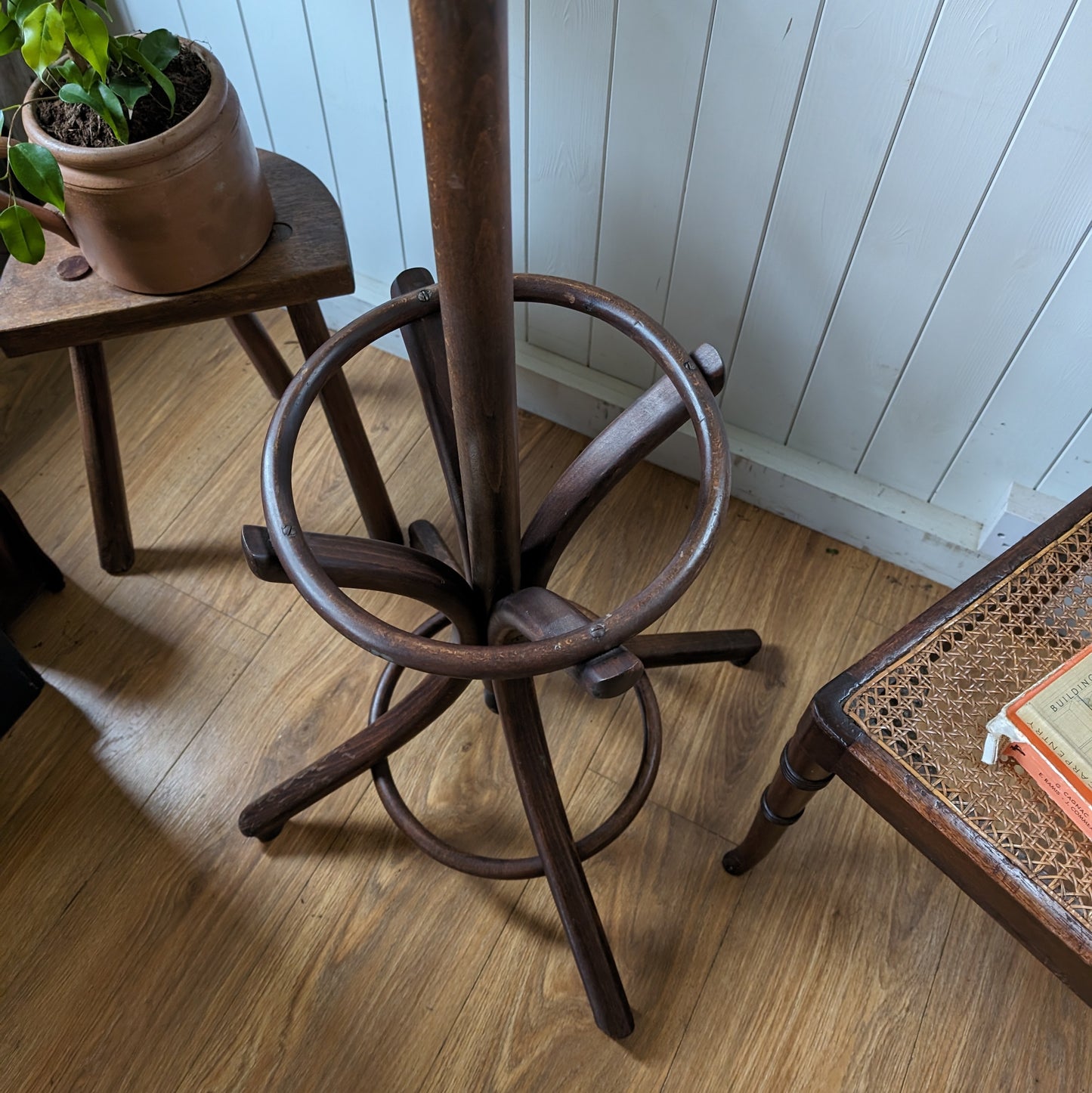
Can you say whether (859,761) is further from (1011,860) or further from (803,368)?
(803,368)

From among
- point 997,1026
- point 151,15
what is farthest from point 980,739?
point 151,15

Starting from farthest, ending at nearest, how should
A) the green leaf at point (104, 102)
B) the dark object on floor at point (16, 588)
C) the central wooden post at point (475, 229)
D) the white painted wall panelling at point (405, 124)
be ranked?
the dark object on floor at point (16, 588)
the white painted wall panelling at point (405, 124)
the green leaf at point (104, 102)
the central wooden post at point (475, 229)

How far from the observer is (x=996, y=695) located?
86 centimetres

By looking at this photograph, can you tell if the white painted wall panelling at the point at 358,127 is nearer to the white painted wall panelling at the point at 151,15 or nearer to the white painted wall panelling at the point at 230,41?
the white painted wall panelling at the point at 230,41

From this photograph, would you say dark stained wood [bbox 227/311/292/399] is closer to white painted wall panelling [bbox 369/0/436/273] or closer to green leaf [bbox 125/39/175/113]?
white painted wall panelling [bbox 369/0/436/273]

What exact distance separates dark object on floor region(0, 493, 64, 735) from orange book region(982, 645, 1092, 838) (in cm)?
114

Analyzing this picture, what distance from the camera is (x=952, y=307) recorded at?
111 cm

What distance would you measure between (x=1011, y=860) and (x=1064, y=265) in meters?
0.61

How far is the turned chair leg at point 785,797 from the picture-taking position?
35.4 inches

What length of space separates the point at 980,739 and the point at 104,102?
3.05 feet

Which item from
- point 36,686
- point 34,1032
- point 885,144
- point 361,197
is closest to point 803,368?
point 885,144

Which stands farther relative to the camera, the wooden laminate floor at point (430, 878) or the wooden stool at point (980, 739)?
the wooden laminate floor at point (430, 878)

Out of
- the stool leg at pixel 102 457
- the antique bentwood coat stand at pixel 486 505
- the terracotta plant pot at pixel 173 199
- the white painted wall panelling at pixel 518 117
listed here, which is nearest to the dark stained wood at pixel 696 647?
the antique bentwood coat stand at pixel 486 505

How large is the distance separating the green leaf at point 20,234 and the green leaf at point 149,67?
0.16 metres
